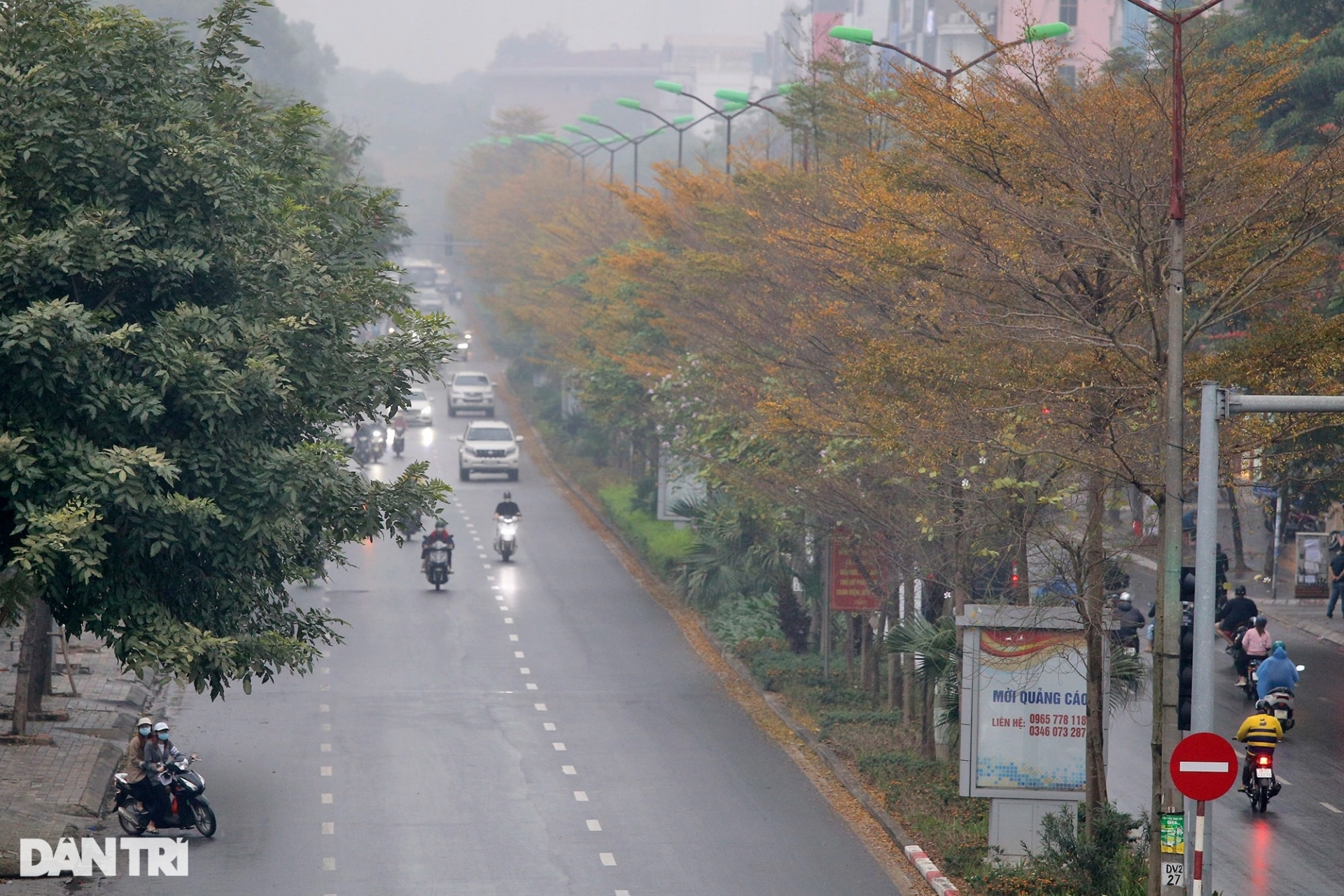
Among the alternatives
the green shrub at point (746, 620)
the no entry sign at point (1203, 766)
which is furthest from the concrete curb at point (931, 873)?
the green shrub at point (746, 620)

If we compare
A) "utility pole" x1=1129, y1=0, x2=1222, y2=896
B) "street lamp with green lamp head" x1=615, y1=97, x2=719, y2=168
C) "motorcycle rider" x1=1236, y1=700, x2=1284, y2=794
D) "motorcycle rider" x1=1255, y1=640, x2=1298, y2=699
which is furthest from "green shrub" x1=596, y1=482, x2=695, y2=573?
"utility pole" x1=1129, y1=0, x2=1222, y2=896

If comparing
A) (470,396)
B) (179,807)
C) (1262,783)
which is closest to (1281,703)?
(1262,783)

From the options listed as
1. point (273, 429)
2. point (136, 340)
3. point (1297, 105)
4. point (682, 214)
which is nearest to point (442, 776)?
Result: point (273, 429)

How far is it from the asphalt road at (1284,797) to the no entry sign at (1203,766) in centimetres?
292

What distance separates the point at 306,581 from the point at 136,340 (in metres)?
3.49

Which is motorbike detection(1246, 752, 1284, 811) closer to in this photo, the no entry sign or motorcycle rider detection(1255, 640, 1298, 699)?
motorcycle rider detection(1255, 640, 1298, 699)

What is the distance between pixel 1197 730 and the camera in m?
13.9

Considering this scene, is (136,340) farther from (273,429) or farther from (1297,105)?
(1297,105)

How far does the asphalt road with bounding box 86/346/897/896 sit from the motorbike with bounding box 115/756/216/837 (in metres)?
0.22

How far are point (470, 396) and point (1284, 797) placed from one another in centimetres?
5541

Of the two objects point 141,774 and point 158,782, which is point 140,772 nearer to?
point 141,774

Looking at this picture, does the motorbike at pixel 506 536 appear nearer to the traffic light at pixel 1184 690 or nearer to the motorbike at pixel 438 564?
the motorbike at pixel 438 564

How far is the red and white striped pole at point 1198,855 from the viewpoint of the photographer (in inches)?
572

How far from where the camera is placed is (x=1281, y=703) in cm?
2352
